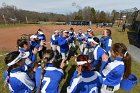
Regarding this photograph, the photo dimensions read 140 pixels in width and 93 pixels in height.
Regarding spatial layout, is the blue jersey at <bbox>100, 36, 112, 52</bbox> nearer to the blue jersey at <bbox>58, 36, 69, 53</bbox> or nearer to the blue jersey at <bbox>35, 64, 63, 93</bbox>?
the blue jersey at <bbox>58, 36, 69, 53</bbox>

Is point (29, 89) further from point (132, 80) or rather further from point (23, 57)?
point (132, 80)

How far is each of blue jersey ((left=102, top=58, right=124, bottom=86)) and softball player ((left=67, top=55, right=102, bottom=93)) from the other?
61cm

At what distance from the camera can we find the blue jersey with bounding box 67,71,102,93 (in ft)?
14.4

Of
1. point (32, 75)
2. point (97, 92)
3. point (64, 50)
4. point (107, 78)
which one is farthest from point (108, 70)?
point (64, 50)

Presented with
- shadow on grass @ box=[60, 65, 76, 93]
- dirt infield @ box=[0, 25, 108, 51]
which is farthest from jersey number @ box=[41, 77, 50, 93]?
dirt infield @ box=[0, 25, 108, 51]

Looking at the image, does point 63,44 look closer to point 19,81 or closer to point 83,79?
point 19,81

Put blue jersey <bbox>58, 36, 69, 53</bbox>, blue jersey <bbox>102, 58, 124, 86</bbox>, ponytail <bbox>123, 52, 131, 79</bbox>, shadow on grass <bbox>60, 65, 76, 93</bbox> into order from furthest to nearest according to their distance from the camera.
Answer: blue jersey <bbox>58, 36, 69, 53</bbox> < shadow on grass <bbox>60, 65, 76, 93</bbox> < ponytail <bbox>123, 52, 131, 79</bbox> < blue jersey <bbox>102, 58, 124, 86</bbox>

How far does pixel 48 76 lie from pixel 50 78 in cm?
6

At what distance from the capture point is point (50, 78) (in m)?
4.88

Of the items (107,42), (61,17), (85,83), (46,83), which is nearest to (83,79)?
(85,83)

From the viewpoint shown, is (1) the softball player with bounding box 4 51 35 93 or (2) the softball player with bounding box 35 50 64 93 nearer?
(1) the softball player with bounding box 4 51 35 93

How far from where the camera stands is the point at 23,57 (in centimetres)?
471

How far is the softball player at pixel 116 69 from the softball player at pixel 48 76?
0.98 metres

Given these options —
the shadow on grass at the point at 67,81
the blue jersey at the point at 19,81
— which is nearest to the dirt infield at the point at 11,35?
the shadow on grass at the point at 67,81
